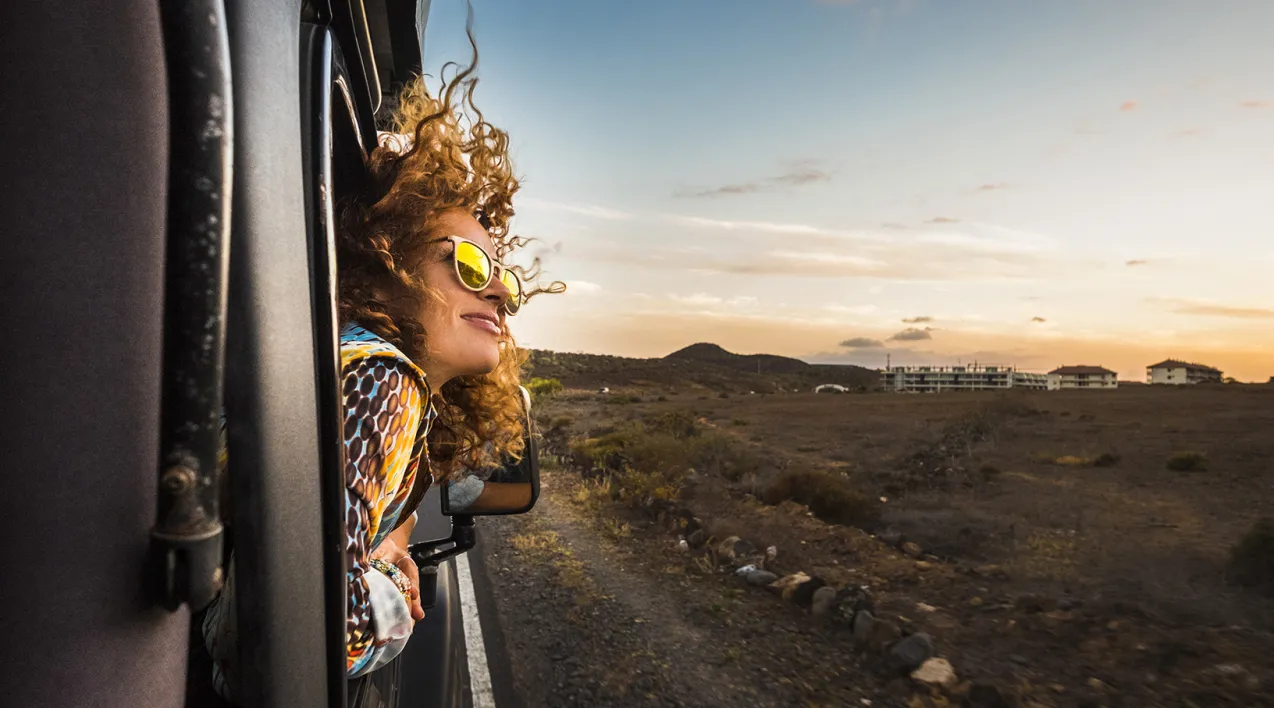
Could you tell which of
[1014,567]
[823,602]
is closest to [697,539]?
[823,602]

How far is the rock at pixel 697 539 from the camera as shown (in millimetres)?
8070

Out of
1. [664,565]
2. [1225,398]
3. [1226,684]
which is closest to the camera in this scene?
[1226,684]

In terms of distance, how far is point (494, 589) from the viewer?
6371 mm

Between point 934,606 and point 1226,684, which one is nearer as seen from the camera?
point 1226,684

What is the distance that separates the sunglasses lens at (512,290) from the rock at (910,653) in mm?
3999

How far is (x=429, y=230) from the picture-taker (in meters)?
1.70

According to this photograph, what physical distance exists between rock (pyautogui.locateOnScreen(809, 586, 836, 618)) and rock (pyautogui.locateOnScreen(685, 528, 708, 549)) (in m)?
2.20

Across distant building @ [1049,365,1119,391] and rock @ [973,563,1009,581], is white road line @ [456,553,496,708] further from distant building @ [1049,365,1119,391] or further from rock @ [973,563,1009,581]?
distant building @ [1049,365,1119,391]

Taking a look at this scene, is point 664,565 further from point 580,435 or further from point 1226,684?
point 580,435

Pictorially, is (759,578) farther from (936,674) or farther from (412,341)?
(412,341)

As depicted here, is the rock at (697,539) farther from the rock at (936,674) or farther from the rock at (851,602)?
the rock at (936,674)

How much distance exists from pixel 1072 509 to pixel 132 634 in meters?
12.0

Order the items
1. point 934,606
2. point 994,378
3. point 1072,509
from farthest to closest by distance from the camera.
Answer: point 994,378, point 1072,509, point 934,606

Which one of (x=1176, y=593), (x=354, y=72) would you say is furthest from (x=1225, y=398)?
(x=354, y=72)
